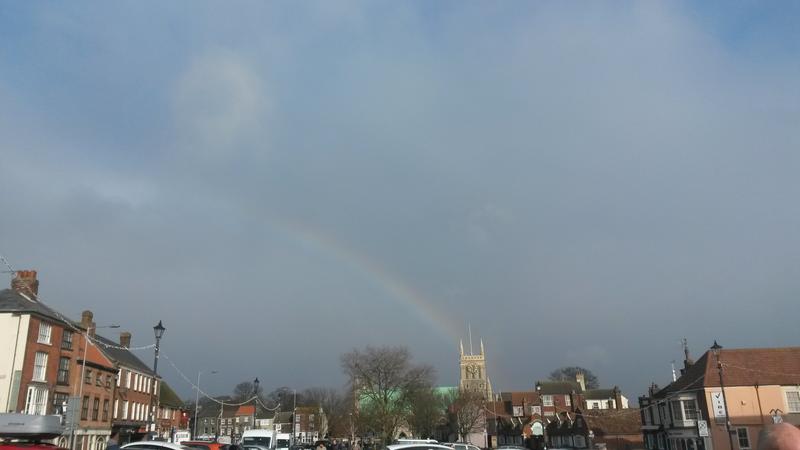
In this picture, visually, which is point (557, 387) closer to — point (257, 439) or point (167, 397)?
point (167, 397)

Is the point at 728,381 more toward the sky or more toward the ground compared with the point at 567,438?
more toward the sky

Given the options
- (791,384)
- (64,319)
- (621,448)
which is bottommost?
(621,448)

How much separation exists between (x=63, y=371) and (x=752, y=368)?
61.8m

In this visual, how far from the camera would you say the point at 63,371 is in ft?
177

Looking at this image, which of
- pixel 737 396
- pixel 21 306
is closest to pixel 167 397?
pixel 21 306

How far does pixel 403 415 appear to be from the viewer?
312ft

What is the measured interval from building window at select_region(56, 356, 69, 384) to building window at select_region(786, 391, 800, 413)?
6308 centimetres

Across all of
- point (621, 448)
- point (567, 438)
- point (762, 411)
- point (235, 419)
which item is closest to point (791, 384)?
point (762, 411)

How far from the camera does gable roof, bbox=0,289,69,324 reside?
164 feet

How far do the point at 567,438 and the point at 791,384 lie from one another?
128ft

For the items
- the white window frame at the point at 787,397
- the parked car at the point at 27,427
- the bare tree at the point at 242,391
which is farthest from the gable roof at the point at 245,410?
the parked car at the point at 27,427

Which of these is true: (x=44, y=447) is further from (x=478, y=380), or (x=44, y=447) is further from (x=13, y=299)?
(x=478, y=380)

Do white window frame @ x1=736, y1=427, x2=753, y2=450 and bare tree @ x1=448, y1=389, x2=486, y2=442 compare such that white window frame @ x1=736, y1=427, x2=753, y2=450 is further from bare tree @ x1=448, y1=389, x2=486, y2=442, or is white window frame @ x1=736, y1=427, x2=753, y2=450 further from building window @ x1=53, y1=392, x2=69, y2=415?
A: building window @ x1=53, y1=392, x2=69, y2=415

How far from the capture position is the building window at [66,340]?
5444 centimetres
